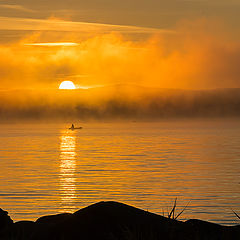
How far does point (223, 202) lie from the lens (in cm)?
4672

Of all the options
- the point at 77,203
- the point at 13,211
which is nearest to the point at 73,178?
the point at 77,203

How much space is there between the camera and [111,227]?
36.2 ft

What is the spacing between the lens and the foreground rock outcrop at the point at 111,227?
10.8 m

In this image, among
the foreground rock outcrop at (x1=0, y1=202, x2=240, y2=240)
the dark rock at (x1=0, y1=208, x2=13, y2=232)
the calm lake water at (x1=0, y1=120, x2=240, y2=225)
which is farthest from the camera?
the calm lake water at (x1=0, y1=120, x2=240, y2=225)

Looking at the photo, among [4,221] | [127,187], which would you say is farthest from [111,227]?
[127,187]

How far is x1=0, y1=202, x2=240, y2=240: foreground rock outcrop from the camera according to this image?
1079 centimetres

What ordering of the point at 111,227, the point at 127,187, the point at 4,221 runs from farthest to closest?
1. the point at 127,187
2. the point at 4,221
3. the point at 111,227

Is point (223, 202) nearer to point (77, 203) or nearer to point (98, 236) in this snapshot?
point (77, 203)

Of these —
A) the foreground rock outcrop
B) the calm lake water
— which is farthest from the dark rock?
the calm lake water

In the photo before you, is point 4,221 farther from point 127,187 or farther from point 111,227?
point 127,187

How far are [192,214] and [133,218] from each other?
3029 cm

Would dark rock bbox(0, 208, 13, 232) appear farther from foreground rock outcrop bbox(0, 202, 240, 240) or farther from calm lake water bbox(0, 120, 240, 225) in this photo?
calm lake water bbox(0, 120, 240, 225)

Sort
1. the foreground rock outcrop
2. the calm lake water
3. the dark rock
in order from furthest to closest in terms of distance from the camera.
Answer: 1. the calm lake water
2. the dark rock
3. the foreground rock outcrop

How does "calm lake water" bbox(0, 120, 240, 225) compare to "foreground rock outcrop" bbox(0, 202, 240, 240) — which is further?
"calm lake water" bbox(0, 120, 240, 225)
